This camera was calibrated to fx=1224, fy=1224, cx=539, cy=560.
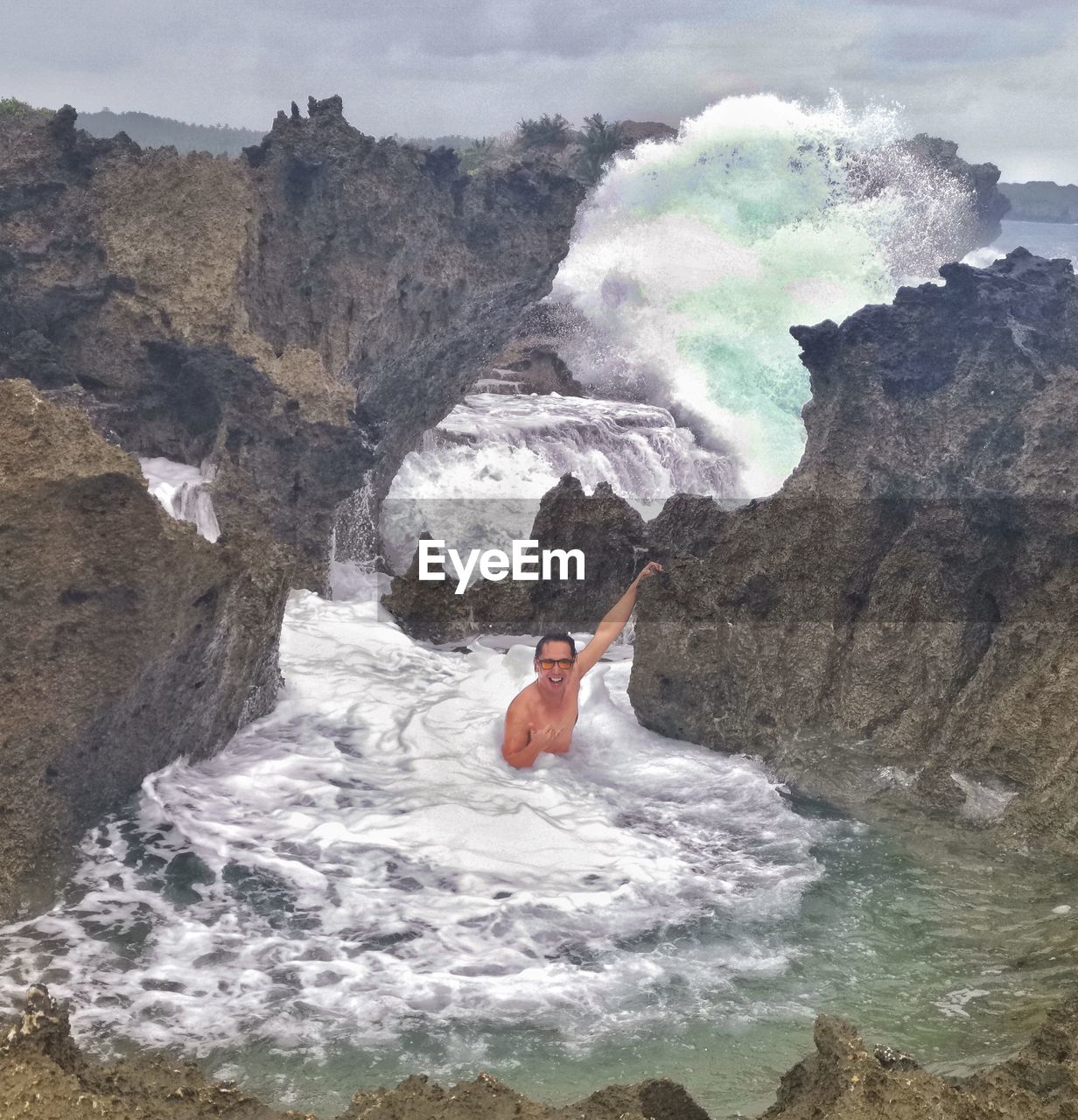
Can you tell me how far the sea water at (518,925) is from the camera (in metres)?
3.85

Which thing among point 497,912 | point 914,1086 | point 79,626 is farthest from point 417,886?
point 914,1086

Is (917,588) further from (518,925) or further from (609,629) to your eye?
(518,925)

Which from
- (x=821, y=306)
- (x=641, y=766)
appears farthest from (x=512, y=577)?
(x=821, y=306)

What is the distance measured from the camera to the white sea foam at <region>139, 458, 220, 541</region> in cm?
940

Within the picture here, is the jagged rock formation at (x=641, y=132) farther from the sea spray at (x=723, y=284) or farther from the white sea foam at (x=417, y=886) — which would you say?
the white sea foam at (x=417, y=886)

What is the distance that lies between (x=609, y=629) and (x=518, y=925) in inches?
94.0

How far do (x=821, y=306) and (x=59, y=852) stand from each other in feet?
85.6

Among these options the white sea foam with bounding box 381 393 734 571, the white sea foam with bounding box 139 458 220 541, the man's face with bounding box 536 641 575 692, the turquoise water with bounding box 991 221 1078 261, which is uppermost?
the turquoise water with bounding box 991 221 1078 261

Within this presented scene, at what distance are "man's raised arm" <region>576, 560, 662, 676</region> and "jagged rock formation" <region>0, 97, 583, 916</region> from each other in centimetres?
172

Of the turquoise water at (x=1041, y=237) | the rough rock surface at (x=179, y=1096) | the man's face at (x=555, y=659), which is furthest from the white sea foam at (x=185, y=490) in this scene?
the turquoise water at (x=1041, y=237)

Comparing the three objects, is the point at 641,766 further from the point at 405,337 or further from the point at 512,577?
the point at 405,337

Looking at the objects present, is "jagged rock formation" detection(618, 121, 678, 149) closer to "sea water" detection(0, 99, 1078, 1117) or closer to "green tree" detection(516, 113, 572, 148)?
"green tree" detection(516, 113, 572, 148)

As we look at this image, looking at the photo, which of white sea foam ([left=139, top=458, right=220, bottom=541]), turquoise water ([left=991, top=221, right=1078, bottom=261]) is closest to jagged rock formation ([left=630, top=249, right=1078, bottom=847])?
white sea foam ([left=139, top=458, right=220, bottom=541])

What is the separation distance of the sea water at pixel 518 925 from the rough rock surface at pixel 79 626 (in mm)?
231
